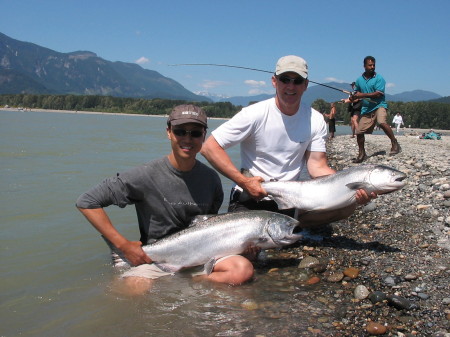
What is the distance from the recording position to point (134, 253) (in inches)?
163

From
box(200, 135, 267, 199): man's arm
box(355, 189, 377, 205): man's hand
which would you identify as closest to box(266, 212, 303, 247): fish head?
box(200, 135, 267, 199): man's arm

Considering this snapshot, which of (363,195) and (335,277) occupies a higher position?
(363,195)

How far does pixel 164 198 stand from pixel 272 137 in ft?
5.26

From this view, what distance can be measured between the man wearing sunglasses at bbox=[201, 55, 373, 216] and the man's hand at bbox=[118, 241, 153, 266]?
4.51 feet

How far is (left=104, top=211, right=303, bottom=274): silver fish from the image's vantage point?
4242 millimetres

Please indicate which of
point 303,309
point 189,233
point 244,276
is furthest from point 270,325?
point 189,233

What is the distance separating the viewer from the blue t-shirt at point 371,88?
11.4m

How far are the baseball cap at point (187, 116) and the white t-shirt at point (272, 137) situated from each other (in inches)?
30.8

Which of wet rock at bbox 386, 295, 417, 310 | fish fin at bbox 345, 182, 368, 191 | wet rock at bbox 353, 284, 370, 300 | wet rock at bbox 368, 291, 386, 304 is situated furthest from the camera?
fish fin at bbox 345, 182, 368, 191

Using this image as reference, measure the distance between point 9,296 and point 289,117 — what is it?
3737 millimetres

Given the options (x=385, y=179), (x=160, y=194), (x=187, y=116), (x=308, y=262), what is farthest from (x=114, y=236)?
(x=385, y=179)

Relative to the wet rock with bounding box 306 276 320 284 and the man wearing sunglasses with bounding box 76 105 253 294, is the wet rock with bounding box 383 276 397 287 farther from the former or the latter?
the man wearing sunglasses with bounding box 76 105 253 294

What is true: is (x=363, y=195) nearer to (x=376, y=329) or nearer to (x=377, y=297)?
(x=377, y=297)

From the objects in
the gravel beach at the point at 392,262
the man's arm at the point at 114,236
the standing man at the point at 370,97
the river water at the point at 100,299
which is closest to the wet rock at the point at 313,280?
the gravel beach at the point at 392,262
